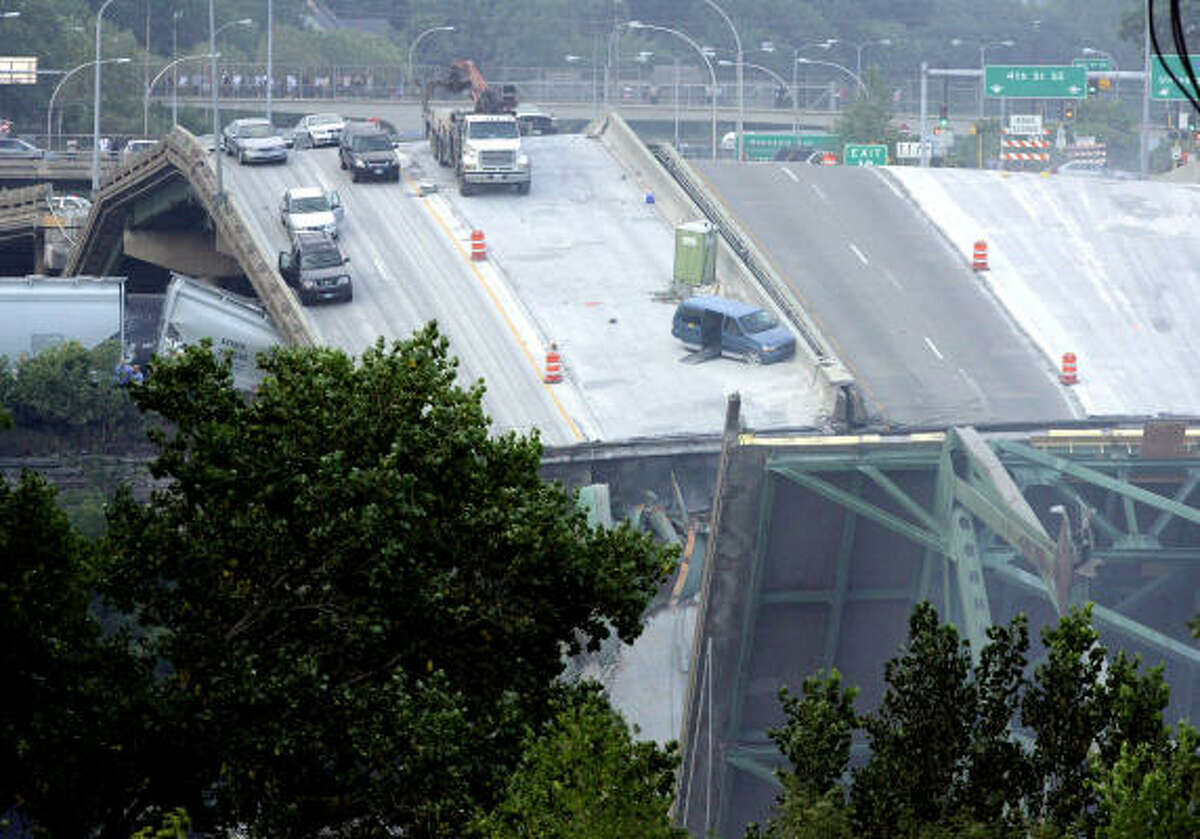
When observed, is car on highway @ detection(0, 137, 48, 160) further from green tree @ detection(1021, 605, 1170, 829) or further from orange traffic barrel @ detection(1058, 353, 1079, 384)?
green tree @ detection(1021, 605, 1170, 829)

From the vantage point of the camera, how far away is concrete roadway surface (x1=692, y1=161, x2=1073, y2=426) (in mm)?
55250

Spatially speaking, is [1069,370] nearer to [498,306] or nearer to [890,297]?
[890,297]

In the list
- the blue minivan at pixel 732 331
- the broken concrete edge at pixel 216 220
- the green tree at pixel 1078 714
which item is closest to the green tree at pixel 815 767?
the green tree at pixel 1078 714

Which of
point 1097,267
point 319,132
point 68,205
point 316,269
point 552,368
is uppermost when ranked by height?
point 319,132

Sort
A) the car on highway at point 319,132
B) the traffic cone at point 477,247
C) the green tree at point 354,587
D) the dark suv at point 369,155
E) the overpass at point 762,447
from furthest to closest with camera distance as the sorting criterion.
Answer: the car on highway at point 319,132, the dark suv at point 369,155, the traffic cone at point 477,247, the overpass at point 762,447, the green tree at point 354,587

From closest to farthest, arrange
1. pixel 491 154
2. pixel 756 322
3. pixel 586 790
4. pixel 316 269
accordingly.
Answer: pixel 586 790 < pixel 756 322 < pixel 316 269 < pixel 491 154

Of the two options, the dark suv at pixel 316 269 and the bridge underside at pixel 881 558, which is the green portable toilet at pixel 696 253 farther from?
the bridge underside at pixel 881 558

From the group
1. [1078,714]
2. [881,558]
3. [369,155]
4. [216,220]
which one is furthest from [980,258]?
[1078,714]

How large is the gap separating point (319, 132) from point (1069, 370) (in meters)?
32.6

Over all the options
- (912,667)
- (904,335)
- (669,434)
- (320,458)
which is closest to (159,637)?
(320,458)

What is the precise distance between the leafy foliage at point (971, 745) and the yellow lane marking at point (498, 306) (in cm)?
3484

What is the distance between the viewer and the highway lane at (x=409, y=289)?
178ft

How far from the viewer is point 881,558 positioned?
50.2m

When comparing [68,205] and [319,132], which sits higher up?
[319,132]
